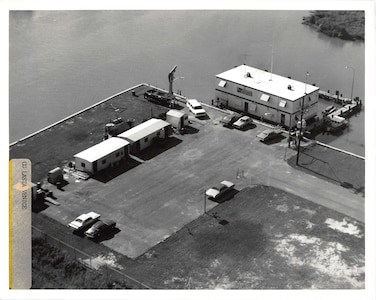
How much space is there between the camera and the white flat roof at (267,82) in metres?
40.6

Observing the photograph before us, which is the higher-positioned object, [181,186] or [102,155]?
[102,155]

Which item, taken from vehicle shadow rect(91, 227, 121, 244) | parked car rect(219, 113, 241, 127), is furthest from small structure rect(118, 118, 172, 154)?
vehicle shadow rect(91, 227, 121, 244)

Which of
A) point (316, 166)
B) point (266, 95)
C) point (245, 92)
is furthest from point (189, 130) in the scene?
point (316, 166)

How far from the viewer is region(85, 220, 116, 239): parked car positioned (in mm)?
31219

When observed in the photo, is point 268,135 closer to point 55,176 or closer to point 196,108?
point 196,108

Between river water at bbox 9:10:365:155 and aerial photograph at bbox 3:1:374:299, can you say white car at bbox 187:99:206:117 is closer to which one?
aerial photograph at bbox 3:1:374:299

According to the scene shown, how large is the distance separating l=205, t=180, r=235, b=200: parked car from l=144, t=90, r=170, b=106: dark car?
29.3 ft

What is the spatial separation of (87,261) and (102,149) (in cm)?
755

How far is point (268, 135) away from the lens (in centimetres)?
3844

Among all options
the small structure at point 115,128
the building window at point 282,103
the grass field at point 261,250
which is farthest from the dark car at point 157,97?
the grass field at point 261,250
